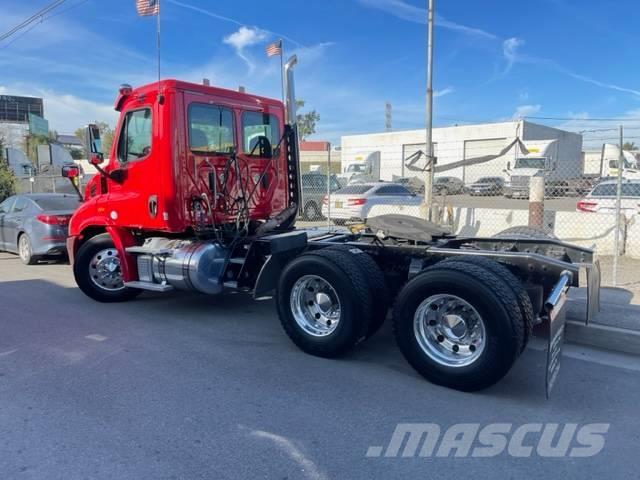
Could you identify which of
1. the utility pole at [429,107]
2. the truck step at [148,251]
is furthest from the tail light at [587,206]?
the truck step at [148,251]

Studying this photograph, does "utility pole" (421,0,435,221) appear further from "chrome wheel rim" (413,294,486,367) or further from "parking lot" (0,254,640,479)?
"chrome wheel rim" (413,294,486,367)

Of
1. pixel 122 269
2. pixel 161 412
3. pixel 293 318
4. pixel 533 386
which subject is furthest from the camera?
pixel 122 269

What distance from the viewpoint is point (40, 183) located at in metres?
A: 22.2

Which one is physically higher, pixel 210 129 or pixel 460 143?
pixel 460 143

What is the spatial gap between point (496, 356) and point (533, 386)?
0.66 metres

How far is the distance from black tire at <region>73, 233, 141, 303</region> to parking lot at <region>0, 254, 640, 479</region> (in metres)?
1.08

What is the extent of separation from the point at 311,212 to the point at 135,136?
10974 millimetres

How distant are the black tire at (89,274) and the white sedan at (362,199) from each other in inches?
332

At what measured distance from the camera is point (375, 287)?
478 centimetres

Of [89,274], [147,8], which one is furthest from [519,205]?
[89,274]

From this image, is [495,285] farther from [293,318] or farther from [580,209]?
[580,209]

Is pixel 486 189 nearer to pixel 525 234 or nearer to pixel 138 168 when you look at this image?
pixel 525 234

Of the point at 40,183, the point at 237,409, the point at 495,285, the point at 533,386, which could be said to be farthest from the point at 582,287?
the point at 40,183

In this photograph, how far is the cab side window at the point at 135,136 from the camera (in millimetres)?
6277
